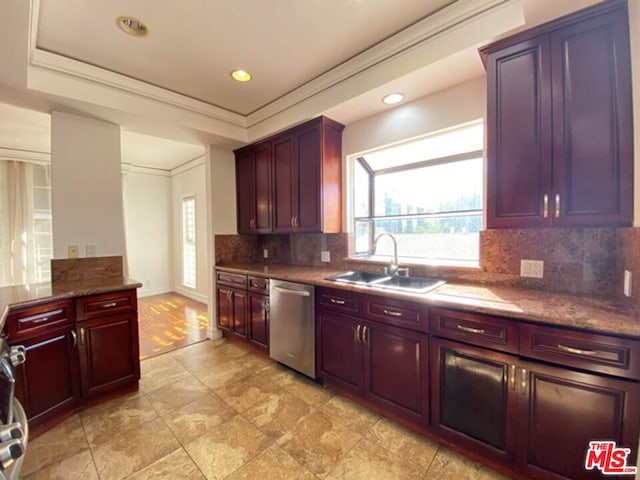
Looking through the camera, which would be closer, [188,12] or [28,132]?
[188,12]

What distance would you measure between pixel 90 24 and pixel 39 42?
50cm

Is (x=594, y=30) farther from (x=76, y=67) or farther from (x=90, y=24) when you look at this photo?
(x=76, y=67)

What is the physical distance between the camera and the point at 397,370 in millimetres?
1809

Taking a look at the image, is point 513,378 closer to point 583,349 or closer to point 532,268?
point 583,349

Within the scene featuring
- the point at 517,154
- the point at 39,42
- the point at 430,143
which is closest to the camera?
the point at 517,154

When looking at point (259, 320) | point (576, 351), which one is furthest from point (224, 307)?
point (576, 351)

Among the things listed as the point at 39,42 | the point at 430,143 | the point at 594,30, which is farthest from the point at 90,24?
the point at 594,30

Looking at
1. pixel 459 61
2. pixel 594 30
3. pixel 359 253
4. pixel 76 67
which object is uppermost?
pixel 76 67

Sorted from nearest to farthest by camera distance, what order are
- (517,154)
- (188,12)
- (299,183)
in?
(517,154), (188,12), (299,183)

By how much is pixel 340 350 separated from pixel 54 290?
7.31 ft

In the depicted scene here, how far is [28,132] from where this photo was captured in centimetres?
352

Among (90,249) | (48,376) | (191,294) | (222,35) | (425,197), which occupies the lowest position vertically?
(191,294)

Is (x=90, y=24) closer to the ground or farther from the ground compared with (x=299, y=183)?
farther from the ground

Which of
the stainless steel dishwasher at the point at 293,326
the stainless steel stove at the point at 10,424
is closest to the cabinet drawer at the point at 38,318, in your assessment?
the stainless steel stove at the point at 10,424
